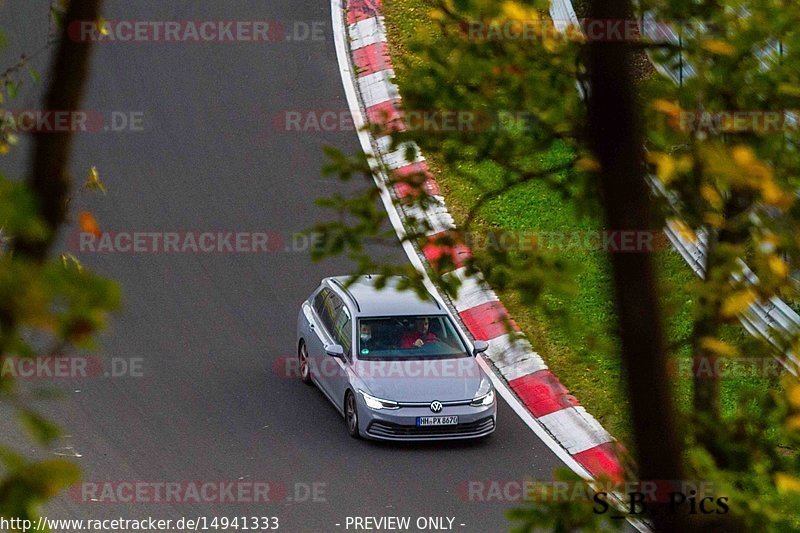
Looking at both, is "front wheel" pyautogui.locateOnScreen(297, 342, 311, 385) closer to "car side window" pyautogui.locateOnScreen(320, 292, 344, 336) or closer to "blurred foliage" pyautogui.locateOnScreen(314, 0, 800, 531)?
"car side window" pyautogui.locateOnScreen(320, 292, 344, 336)

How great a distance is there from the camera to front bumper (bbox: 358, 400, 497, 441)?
12273 millimetres

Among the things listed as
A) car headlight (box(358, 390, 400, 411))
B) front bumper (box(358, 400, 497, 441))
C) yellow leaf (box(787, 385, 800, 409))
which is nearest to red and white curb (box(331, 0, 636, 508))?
front bumper (box(358, 400, 497, 441))

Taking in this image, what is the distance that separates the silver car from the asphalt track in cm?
30

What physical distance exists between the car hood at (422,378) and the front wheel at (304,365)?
124 cm

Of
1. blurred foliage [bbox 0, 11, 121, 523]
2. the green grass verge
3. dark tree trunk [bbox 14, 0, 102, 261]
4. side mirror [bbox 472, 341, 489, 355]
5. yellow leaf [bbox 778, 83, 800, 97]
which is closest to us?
blurred foliage [bbox 0, 11, 121, 523]

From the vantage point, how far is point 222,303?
1475 centimetres

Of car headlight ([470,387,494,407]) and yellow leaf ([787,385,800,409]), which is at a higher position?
yellow leaf ([787,385,800,409])

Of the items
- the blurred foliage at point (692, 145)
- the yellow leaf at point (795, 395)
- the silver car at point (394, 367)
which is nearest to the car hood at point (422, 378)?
the silver car at point (394, 367)

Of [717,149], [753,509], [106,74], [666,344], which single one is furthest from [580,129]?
[106,74]

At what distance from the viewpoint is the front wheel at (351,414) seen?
12.5 meters

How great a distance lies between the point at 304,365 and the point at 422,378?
75.0 inches

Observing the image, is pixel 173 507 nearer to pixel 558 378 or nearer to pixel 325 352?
pixel 325 352

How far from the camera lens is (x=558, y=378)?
13.6 meters

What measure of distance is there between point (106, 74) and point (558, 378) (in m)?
10.1
